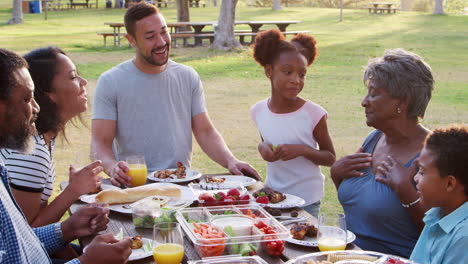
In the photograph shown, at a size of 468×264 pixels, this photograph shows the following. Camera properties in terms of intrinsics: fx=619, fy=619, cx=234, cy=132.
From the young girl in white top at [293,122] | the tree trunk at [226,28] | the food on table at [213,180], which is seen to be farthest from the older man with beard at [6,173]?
the tree trunk at [226,28]

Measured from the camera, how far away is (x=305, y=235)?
291 centimetres

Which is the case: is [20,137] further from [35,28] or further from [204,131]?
[35,28]

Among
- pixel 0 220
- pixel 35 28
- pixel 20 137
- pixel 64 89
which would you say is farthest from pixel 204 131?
pixel 35 28

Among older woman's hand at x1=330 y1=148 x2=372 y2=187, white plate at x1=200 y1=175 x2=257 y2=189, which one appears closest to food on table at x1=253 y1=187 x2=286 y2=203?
white plate at x1=200 y1=175 x2=257 y2=189

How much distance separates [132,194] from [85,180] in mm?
268

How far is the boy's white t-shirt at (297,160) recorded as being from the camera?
4227 millimetres

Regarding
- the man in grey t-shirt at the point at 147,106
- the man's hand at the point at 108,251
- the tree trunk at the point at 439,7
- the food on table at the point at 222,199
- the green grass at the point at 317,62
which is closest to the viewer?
the man's hand at the point at 108,251

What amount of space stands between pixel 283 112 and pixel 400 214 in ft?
4.20

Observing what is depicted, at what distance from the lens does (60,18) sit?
3612 cm

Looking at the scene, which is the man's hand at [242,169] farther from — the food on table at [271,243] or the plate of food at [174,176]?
the food on table at [271,243]

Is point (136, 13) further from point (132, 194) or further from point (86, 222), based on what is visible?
point (86, 222)

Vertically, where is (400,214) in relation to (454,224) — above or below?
below

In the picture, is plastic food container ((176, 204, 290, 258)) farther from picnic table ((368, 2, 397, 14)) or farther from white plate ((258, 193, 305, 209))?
picnic table ((368, 2, 397, 14))

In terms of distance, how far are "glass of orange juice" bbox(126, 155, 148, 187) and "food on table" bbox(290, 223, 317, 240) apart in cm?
120
